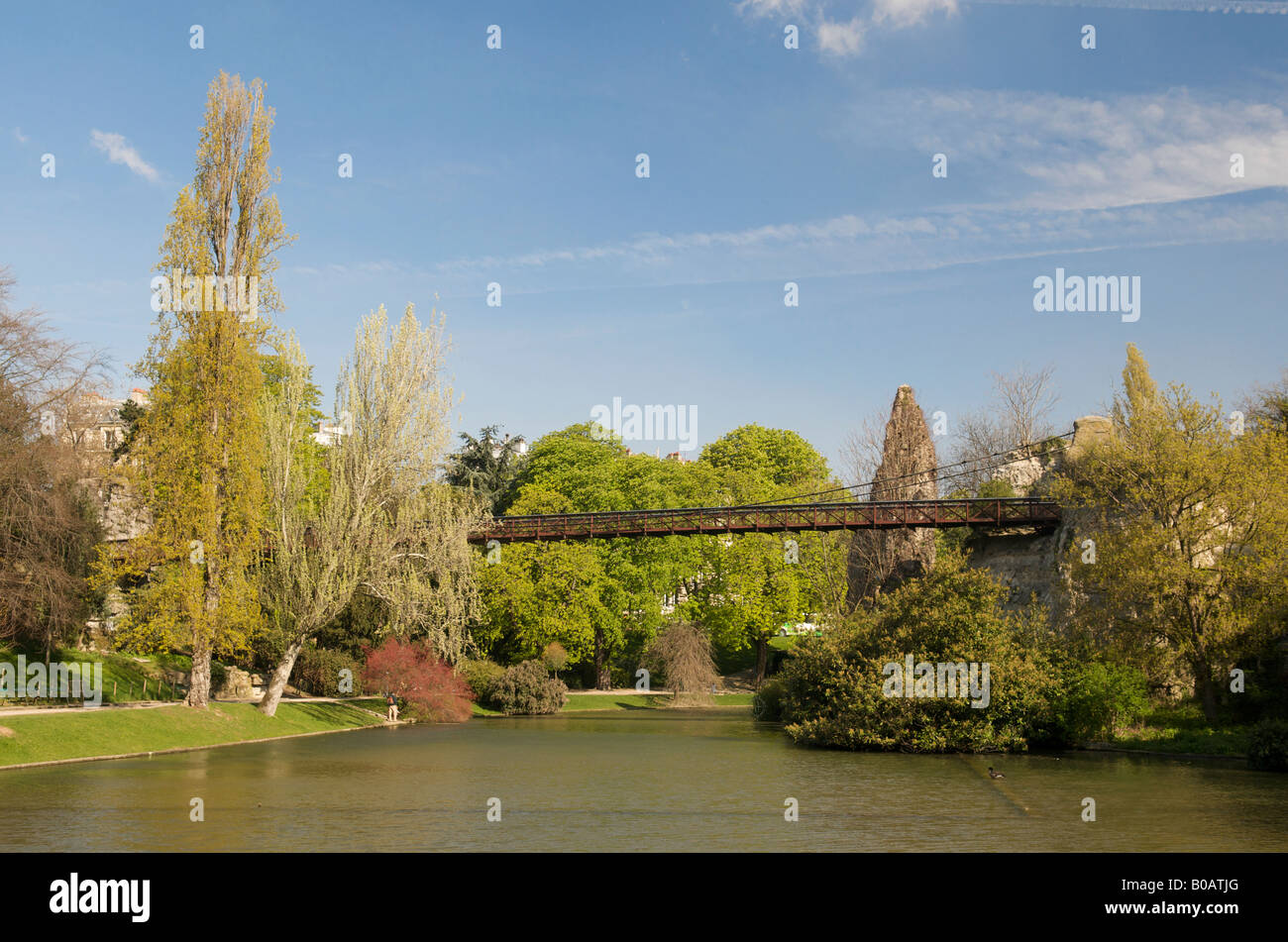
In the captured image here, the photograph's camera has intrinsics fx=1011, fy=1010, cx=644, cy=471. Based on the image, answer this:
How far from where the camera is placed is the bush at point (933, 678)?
29406 millimetres

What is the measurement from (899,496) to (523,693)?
20.7 meters

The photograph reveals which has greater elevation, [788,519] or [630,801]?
[788,519]

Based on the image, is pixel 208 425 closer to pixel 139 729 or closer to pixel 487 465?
pixel 139 729

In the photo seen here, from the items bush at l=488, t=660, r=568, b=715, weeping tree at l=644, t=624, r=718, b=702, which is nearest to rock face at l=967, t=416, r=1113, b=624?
weeping tree at l=644, t=624, r=718, b=702

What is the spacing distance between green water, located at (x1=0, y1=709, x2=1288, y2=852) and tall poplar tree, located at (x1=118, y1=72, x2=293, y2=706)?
4.95 meters

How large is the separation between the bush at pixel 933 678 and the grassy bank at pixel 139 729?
17.1m

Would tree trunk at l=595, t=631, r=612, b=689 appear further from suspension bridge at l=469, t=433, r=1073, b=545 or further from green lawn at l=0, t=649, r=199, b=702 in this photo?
green lawn at l=0, t=649, r=199, b=702

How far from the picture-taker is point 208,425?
32.2 metres

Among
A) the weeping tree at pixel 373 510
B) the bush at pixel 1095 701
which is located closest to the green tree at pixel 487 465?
the weeping tree at pixel 373 510

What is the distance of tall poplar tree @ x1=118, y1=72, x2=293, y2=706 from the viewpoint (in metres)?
31.3

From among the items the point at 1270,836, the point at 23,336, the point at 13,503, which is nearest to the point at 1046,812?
the point at 1270,836

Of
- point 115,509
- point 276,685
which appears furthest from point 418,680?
point 115,509
